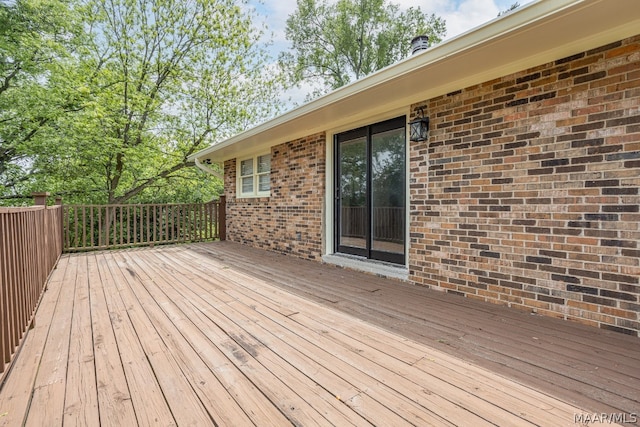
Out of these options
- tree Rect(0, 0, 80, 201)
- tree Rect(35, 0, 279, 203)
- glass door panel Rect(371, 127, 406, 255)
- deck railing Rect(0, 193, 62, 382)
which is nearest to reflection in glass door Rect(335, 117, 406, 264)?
glass door panel Rect(371, 127, 406, 255)

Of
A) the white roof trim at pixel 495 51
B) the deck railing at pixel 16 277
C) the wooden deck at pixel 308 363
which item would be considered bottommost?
the wooden deck at pixel 308 363

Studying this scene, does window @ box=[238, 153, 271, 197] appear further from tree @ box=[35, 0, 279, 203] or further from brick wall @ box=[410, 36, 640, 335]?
tree @ box=[35, 0, 279, 203]

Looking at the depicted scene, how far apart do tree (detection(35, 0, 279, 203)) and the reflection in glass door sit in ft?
23.5

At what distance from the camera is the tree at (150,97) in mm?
8672

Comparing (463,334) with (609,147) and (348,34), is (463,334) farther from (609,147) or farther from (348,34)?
(348,34)

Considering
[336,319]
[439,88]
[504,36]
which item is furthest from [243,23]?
[336,319]

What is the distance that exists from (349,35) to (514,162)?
46.7ft

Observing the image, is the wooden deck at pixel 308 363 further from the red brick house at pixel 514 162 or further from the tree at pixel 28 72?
the tree at pixel 28 72

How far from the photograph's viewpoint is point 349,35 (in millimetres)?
14492

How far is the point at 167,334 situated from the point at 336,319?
1295 mm

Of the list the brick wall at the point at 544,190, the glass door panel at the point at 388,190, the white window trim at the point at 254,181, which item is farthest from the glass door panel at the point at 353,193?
the white window trim at the point at 254,181

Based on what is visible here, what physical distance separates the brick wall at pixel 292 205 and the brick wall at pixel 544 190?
6.53ft

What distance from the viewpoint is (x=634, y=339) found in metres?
2.10

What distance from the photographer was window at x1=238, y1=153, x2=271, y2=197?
6625 millimetres
